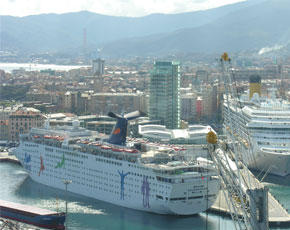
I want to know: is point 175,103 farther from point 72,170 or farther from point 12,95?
point 12,95

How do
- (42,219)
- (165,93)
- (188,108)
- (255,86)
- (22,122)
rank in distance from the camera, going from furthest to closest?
1. (188,108)
2. (165,93)
3. (22,122)
4. (255,86)
5. (42,219)

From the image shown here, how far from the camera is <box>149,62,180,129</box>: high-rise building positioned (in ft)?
139

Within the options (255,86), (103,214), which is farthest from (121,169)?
(255,86)

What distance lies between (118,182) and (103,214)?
1447 mm

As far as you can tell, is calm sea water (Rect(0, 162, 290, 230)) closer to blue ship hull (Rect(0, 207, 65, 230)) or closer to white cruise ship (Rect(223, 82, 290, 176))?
blue ship hull (Rect(0, 207, 65, 230))

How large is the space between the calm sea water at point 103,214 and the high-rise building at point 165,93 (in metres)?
14.7

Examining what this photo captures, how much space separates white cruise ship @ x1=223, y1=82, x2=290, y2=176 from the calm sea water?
132 centimetres

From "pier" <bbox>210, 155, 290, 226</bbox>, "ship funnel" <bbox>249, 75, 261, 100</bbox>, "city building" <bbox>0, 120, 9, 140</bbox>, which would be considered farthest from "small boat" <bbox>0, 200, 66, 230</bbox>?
"city building" <bbox>0, 120, 9, 140</bbox>

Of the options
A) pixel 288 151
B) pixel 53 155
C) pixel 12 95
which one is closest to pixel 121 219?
pixel 53 155

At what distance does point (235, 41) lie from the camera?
167625 millimetres

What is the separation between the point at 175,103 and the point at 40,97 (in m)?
19.0

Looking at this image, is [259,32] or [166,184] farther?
[259,32]

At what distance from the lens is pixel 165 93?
Answer: 4253 cm

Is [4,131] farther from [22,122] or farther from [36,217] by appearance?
[36,217]
